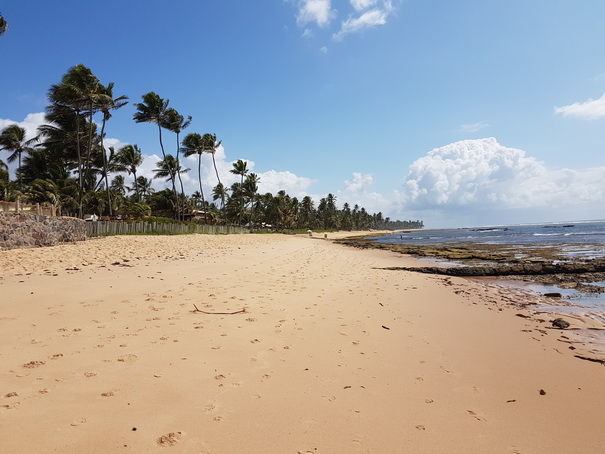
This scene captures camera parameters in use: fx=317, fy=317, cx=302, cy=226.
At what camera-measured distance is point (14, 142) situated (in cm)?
4647

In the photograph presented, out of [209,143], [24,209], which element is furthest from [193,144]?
[24,209]

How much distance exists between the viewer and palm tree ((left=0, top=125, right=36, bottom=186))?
46.1 metres

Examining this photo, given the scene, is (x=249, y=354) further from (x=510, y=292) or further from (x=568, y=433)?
(x=510, y=292)

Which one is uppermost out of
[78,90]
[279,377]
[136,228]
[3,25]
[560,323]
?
[78,90]

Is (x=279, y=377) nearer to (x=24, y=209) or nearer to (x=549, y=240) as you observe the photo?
(x=24, y=209)

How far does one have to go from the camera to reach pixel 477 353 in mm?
5250

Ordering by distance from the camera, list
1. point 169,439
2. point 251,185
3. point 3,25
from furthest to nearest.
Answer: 1. point 251,185
2. point 3,25
3. point 169,439

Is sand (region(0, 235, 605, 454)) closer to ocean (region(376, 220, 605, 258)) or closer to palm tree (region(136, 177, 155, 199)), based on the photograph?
ocean (region(376, 220, 605, 258))

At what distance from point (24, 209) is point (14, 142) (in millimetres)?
41162

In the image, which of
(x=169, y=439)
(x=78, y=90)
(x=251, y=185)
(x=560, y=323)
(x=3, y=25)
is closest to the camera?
(x=169, y=439)

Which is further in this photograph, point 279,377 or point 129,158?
point 129,158

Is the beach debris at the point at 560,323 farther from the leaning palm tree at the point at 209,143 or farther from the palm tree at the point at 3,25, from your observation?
the leaning palm tree at the point at 209,143

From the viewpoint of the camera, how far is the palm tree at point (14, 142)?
4612 centimetres

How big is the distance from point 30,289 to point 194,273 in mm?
4428
